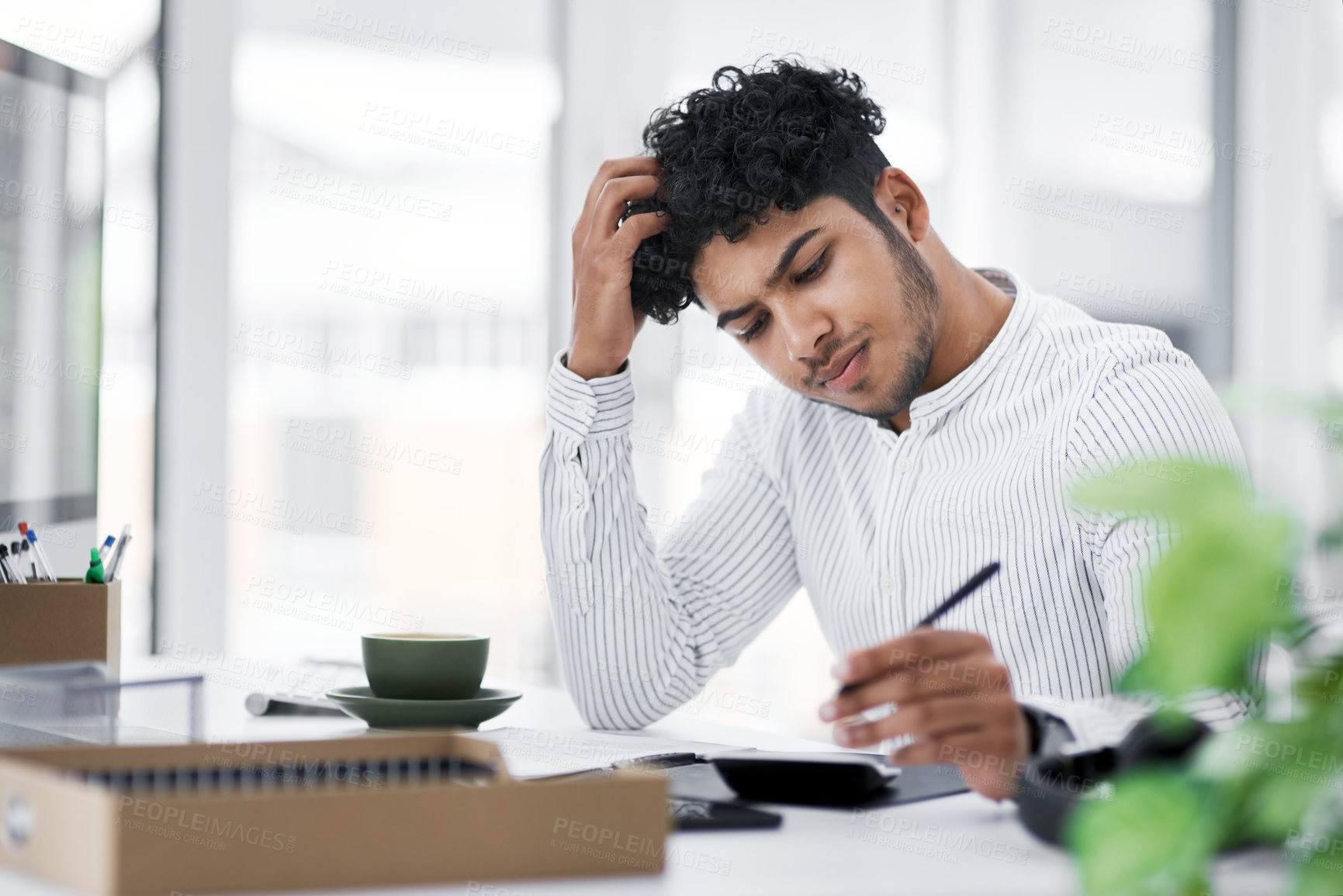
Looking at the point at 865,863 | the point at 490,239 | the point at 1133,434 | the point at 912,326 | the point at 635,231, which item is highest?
the point at 490,239

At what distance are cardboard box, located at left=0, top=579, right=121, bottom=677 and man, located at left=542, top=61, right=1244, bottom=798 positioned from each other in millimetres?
460

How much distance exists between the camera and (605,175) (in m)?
1.36

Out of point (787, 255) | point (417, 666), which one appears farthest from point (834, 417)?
point (417, 666)

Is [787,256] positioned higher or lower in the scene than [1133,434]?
higher

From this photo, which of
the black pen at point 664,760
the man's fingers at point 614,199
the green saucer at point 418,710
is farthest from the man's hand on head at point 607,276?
the black pen at point 664,760

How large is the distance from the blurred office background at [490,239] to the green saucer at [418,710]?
100 centimetres

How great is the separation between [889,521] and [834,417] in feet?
0.64

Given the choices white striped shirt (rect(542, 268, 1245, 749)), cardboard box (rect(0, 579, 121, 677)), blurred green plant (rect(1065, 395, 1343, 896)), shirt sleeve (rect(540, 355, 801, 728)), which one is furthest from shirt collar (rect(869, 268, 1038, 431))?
blurred green plant (rect(1065, 395, 1343, 896))

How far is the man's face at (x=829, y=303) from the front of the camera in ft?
4.09

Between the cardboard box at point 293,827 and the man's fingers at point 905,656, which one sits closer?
the cardboard box at point 293,827

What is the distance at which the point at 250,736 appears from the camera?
3.36 feet

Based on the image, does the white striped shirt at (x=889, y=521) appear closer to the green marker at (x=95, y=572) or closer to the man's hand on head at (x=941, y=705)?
the man's hand on head at (x=941, y=705)

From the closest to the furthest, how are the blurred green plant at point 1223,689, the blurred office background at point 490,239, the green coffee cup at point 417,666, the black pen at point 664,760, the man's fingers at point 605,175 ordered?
the blurred green plant at point 1223,689 < the black pen at point 664,760 < the green coffee cup at point 417,666 < the man's fingers at point 605,175 < the blurred office background at point 490,239

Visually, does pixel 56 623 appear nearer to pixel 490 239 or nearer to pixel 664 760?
pixel 664 760
